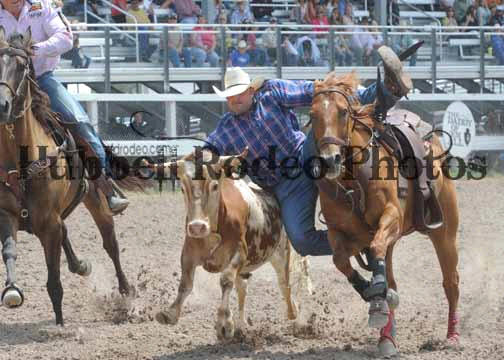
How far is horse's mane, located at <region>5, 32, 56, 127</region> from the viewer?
7078 mm

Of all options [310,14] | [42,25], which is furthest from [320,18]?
[42,25]

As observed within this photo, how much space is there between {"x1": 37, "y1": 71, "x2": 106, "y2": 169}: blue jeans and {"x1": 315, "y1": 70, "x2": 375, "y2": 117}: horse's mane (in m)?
2.29

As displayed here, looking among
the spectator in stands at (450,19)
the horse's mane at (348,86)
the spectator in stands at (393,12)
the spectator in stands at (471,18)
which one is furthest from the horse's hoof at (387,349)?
the spectator in stands at (471,18)

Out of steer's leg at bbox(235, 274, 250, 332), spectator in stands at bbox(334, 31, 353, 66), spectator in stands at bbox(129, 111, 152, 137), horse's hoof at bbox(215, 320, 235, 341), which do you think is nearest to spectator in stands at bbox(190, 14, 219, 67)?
spectator in stands at bbox(129, 111, 152, 137)

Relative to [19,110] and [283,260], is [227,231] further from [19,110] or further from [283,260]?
[19,110]

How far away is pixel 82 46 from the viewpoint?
1359 cm

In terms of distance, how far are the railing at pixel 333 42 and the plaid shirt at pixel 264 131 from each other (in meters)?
6.76

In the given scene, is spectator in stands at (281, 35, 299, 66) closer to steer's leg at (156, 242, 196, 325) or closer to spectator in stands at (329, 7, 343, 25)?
spectator in stands at (329, 7, 343, 25)

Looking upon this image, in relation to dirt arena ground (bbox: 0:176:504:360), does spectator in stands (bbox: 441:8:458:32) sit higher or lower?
higher

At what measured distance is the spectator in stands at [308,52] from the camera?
1480 cm

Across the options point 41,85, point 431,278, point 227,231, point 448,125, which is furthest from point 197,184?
point 448,125

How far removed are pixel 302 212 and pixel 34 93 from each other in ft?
6.75

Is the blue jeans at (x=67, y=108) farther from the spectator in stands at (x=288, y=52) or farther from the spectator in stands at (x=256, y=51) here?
the spectator in stands at (x=288, y=52)

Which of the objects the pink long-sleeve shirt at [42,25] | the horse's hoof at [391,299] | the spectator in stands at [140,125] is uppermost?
the pink long-sleeve shirt at [42,25]
